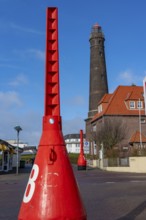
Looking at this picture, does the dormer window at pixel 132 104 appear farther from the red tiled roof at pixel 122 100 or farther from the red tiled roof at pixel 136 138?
the red tiled roof at pixel 136 138

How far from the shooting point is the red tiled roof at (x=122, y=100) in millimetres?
67562

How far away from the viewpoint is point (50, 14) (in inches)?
265

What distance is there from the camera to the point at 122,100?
7019cm

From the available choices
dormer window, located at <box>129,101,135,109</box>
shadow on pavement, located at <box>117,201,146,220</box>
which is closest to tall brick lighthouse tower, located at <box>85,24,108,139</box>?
dormer window, located at <box>129,101,135,109</box>

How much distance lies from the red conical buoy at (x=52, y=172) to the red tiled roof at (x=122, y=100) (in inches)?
2377

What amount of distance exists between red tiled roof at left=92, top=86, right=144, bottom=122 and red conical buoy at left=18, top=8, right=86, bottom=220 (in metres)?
60.4

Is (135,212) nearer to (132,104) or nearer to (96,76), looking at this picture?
(132,104)

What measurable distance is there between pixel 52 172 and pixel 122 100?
6513cm

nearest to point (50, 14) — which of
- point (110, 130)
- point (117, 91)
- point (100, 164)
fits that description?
point (100, 164)

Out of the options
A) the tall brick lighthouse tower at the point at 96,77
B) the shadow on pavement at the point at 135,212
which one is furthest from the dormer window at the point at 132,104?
the shadow on pavement at the point at 135,212

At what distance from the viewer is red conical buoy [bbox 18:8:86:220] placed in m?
5.59

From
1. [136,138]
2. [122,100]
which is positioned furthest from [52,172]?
[122,100]

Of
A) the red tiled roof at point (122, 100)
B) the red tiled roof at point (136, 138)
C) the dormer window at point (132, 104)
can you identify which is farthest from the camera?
the dormer window at point (132, 104)

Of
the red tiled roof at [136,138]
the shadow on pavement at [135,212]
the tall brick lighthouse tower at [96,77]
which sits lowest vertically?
the shadow on pavement at [135,212]
